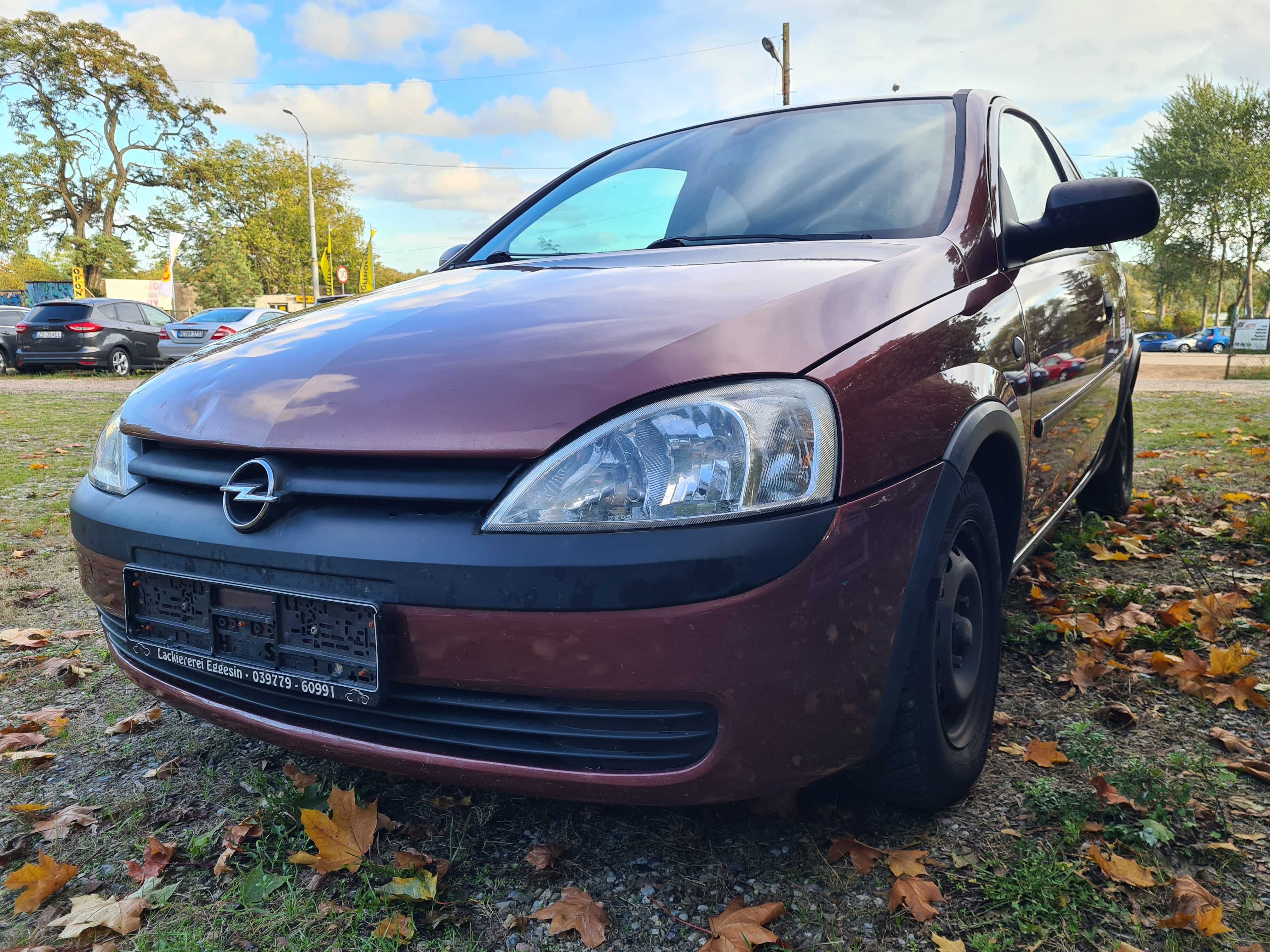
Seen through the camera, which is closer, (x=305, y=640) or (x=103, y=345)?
(x=305, y=640)

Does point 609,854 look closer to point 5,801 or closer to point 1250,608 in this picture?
point 5,801

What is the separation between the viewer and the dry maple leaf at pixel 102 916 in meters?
1.54

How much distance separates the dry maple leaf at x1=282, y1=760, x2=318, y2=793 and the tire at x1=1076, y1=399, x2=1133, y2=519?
10.8 feet

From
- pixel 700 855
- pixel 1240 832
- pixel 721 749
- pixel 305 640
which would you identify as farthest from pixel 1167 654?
pixel 305 640

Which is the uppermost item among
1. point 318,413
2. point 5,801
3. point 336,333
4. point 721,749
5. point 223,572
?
point 336,333

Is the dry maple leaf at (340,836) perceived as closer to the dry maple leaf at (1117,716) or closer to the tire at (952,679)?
the tire at (952,679)

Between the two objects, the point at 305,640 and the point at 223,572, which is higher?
the point at 223,572

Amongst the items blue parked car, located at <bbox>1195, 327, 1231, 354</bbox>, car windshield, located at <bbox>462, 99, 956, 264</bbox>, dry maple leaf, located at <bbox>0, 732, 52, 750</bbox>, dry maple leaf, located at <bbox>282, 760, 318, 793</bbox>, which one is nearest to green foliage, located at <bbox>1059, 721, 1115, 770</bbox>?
car windshield, located at <bbox>462, 99, 956, 264</bbox>

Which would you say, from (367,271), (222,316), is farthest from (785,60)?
(367,271)

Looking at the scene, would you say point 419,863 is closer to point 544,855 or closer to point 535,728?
point 544,855

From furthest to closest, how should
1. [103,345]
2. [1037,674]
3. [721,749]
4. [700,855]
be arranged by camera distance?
1. [103,345]
2. [1037,674]
3. [700,855]
4. [721,749]

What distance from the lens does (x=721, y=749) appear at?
54.4 inches

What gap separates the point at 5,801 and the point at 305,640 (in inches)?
41.2

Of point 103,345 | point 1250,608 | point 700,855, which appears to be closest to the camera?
point 700,855
